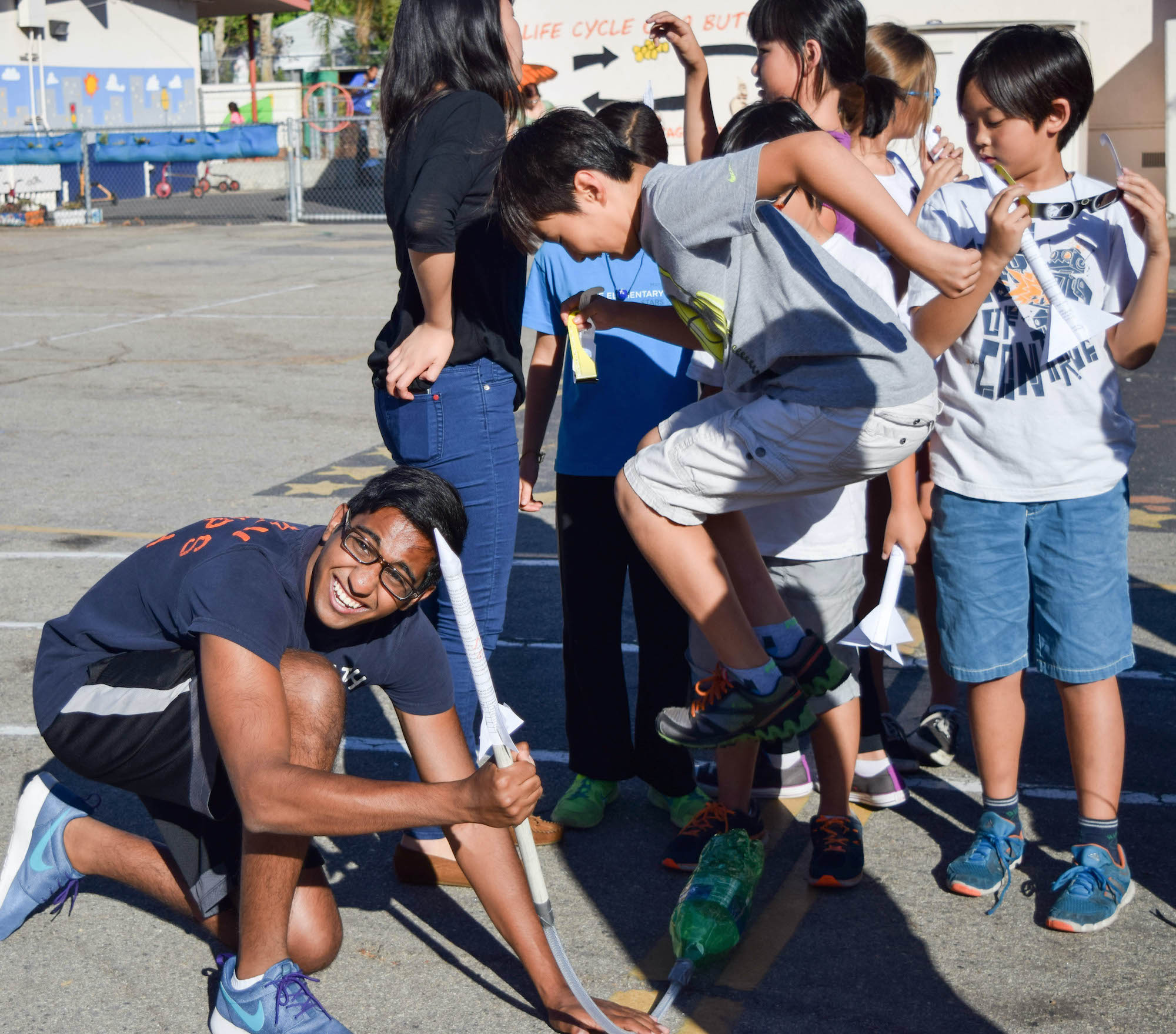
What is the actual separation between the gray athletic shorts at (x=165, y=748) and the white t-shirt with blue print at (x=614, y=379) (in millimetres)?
1242

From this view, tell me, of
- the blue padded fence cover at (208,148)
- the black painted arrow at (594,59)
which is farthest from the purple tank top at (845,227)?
the blue padded fence cover at (208,148)

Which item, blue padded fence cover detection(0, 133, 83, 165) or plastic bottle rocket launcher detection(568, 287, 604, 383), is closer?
plastic bottle rocket launcher detection(568, 287, 604, 383)

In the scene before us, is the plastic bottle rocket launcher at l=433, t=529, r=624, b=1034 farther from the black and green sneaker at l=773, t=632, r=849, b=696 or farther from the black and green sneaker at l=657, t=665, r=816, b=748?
the black and green sneaker at l=773, t=632, r=849, b=696

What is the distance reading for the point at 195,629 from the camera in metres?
2.66

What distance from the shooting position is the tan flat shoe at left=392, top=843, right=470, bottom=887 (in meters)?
3.48

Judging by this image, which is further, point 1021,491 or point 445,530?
point 1021,491

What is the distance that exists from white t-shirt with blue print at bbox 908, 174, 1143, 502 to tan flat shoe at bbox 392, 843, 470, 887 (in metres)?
1.65

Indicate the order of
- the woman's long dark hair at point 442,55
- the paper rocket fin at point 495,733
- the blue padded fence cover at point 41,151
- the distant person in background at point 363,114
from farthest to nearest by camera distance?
the distant person in background at point 363,114 → the blue padded fence cover at point 41,151 → the woman's long dark hair at point 442,55 → the paper rocket fin at point 495,733

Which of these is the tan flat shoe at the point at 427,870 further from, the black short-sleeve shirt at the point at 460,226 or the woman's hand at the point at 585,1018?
the black short-sleeve shirt at the point at 460,226

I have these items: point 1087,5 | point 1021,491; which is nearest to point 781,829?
point 1021,491

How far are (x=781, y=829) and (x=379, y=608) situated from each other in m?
1.55

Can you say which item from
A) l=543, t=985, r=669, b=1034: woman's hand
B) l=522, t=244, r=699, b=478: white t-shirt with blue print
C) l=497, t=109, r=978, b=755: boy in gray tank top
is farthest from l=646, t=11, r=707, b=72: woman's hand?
l=543, t=985, r=669, b=1034: woman's hand

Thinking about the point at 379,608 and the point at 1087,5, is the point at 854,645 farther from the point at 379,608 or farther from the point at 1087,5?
the point at 1087,5

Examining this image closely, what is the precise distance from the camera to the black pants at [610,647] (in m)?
3.76
